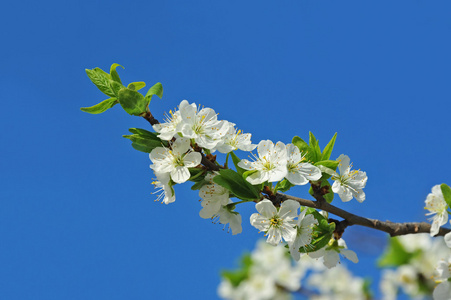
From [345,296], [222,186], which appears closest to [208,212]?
[222,186]

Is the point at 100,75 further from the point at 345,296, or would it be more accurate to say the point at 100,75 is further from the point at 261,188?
the point at 345,296

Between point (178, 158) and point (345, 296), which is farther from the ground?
point (345, 296)

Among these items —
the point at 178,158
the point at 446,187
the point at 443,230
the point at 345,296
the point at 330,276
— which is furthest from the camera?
the point at 330,276

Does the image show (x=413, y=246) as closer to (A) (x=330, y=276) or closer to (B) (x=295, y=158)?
(A) (x=330, y=276)

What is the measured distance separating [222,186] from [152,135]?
1.30ft

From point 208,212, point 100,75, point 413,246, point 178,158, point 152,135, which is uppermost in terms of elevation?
point 413,246

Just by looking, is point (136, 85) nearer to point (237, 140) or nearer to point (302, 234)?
point (237, 140)

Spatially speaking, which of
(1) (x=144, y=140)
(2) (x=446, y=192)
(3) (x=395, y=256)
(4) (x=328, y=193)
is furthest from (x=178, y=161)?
(3) (x=395, y=256)

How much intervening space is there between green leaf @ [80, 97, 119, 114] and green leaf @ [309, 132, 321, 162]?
95 centimetres

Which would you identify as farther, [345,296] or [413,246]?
[345,296]

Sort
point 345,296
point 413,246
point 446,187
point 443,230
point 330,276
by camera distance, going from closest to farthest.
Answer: point 446,187 < point 443,230 < point 413,246 < point 345,296 < point 330,276

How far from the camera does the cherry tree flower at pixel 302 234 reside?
6.79 ft

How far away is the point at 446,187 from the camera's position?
217 centimetres

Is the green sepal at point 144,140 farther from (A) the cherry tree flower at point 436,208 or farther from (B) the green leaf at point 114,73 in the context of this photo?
(A) the cherry tree flower at point 436,208
